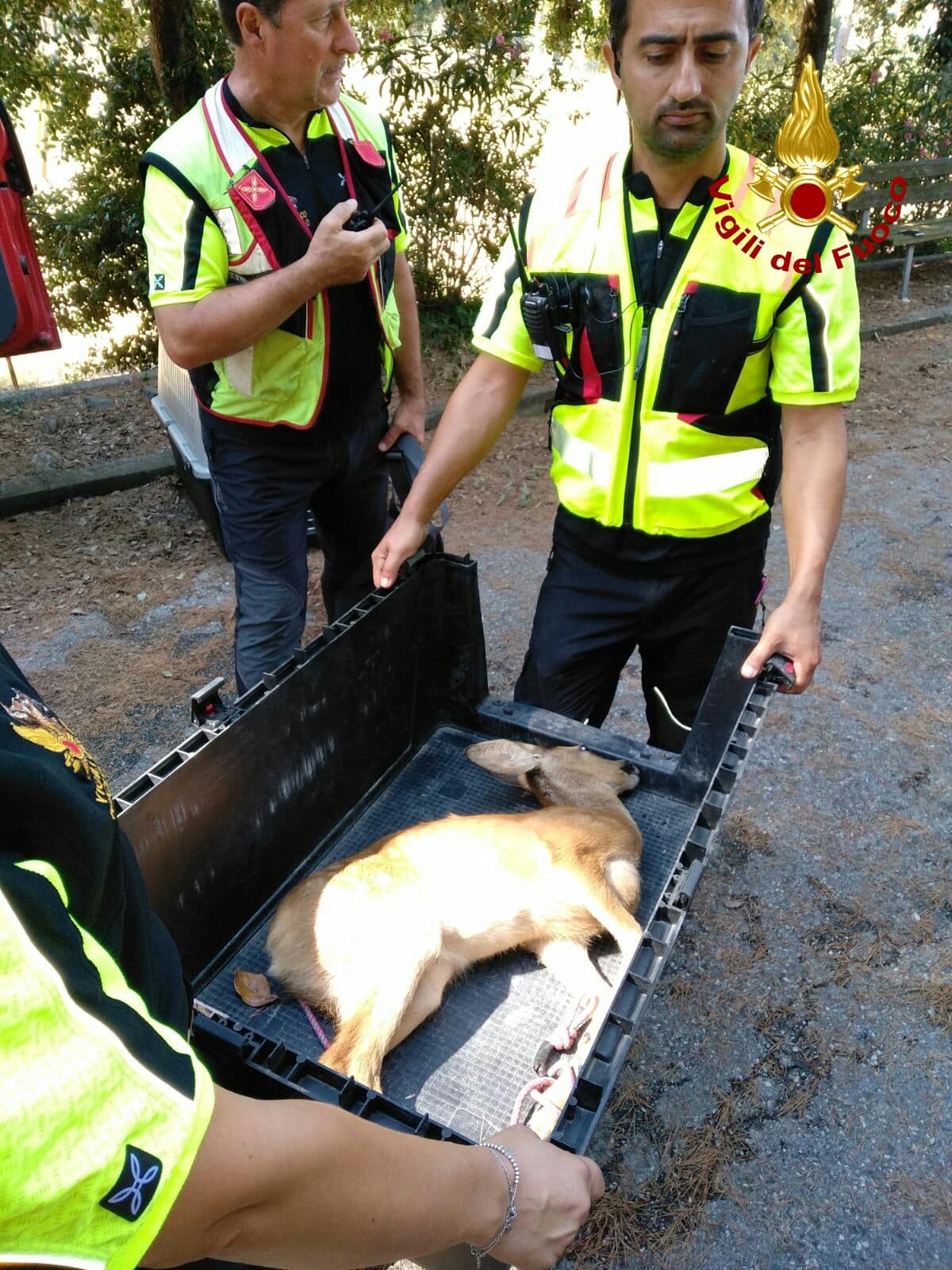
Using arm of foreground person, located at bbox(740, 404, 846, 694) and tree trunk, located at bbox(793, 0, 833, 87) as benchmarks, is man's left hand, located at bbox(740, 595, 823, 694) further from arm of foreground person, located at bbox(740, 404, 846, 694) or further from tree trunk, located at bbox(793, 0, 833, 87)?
tree trunk, located at bbox(793, 0, 833, 87)

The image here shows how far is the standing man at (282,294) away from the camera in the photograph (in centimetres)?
247

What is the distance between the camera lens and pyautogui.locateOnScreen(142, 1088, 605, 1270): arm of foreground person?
809 mm

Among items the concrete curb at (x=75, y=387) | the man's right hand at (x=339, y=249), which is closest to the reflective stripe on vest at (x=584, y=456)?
the man's right hand at (x=339, y=249)

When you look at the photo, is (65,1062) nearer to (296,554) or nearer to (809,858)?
(296,554)

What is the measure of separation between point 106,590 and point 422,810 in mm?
3282

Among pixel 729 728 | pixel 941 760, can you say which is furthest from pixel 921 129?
pixel 729 728

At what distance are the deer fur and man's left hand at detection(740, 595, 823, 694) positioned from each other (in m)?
0.56

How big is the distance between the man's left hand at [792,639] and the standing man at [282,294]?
1469 mm

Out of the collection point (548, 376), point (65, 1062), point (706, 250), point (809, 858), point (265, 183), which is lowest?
point (809, 858)

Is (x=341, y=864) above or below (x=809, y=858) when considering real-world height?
above

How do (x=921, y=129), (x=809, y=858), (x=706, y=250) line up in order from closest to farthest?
(x=706, y=250), (x=809, y=858), (x=921, y=129)

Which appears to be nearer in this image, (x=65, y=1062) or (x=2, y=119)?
(x=65, y=1062)

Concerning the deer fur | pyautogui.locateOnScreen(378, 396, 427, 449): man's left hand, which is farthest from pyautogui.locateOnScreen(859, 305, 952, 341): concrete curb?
the deer fur

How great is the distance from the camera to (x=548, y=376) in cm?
778
